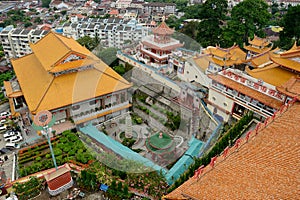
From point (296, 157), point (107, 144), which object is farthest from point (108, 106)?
point (296, 157)

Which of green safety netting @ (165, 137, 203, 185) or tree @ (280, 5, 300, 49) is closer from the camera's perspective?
green safety netting @ (165, 137, 203, 185)

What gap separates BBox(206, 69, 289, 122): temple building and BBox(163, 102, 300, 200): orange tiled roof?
7.92 metres

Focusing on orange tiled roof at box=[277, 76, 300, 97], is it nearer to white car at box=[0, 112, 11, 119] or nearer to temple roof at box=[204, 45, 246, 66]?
temple roof at box=[204, 45, 246, 66]

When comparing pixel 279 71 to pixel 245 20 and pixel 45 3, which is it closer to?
pixel 245 20

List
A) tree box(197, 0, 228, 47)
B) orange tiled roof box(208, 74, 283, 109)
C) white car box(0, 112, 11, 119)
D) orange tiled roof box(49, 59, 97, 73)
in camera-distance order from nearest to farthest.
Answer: orange tiled roof box(208, 74, 283, 109), orange tiled roof box(49, 59, 97, 73), white car box(0, 112, 11, 119), tree box(197, 0, 228, 47)

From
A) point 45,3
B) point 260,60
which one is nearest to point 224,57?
point 260,60

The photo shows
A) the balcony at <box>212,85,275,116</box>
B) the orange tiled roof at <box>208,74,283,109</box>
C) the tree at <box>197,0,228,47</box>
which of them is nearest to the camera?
the orange tiled roof at <box>208,74,283,109</box>

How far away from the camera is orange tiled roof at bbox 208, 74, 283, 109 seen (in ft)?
54.1

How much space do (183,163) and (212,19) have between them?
23502mm

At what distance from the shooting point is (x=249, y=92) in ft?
57.2

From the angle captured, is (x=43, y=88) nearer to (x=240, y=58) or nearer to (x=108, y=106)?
(x=108, y=106)

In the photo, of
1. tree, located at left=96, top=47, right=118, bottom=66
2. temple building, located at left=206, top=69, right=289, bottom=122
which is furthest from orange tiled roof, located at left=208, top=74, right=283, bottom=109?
tree, located at left=96, top=47, right=118, bottom=66

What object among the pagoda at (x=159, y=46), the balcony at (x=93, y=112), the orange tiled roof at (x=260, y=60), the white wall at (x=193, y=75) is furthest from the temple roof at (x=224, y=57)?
the balcony at (x=93, y=112)

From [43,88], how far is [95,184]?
9.59 metres
